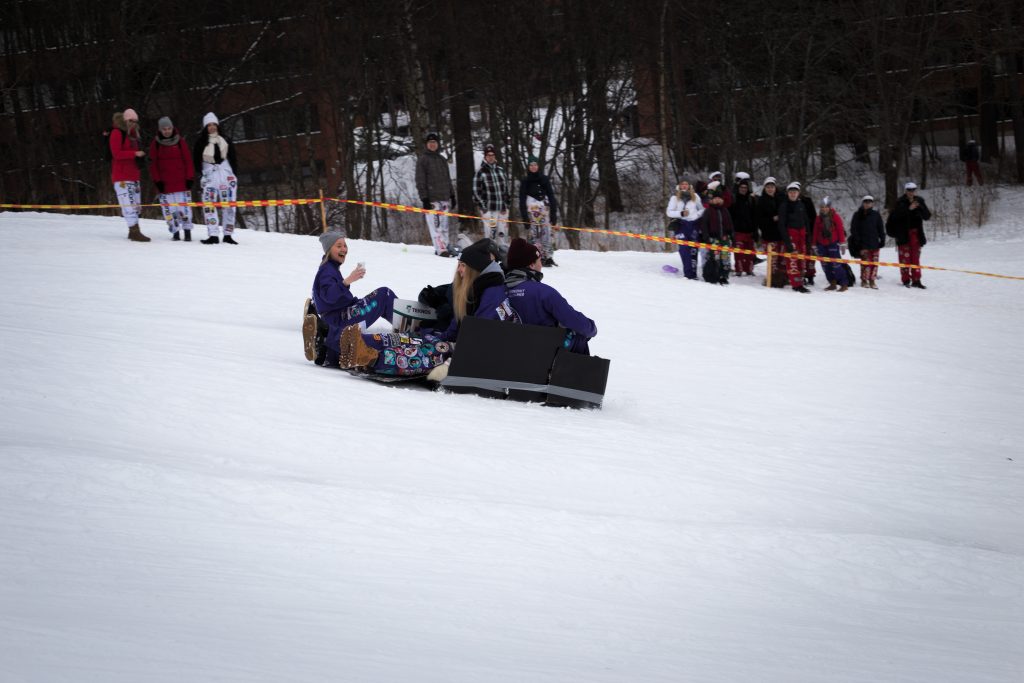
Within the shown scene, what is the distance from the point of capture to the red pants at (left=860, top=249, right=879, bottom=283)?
60.7 ft

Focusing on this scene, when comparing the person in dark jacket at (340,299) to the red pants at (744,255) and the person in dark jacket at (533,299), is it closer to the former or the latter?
the person in dark jacket at (533,299)

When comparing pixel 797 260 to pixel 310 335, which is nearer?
pixel 310 335

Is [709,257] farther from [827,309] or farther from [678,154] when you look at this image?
[678,154]

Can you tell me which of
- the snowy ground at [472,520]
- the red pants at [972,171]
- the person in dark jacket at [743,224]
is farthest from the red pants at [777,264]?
the red pants at [972,171]

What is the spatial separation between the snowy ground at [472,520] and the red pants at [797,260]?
241 inches

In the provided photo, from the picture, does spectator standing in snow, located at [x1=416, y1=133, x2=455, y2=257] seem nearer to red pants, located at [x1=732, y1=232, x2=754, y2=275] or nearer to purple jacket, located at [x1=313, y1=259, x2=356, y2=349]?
red pants, located at [x1=732, y1=232, x2=754, y2=275]

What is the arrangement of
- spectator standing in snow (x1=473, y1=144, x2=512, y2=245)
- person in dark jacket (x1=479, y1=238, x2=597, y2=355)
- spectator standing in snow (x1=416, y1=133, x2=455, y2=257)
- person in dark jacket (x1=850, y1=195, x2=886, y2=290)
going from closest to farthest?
person in dark jacket (x1=479, y1=238, x2=597, y2=355) → spectator standing in snow (x1=473, y1=144, x2=512, y2=245) → spectator standing in snow (x1=416, y1=133, x2=455, y2=257) → person in dark jacket (x1=850, y1=195, x2=886, y2=290)

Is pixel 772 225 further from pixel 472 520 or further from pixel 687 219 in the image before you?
pixel 472 520

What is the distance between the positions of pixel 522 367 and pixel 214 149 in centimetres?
832

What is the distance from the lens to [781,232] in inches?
710

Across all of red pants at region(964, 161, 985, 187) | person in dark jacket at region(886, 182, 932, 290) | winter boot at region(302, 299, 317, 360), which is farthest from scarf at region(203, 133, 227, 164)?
red pants at region(964, 161, 985, 187)

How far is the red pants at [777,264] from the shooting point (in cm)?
1809

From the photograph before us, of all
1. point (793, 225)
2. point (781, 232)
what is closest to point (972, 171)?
point (793, 225)

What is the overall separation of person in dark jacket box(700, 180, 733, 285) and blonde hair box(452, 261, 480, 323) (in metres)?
9.60
